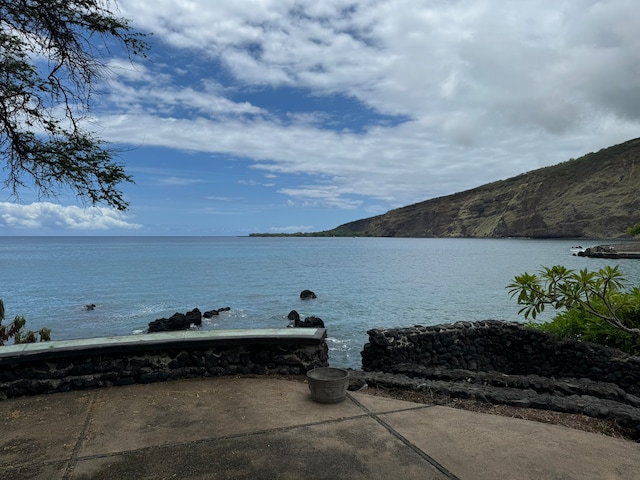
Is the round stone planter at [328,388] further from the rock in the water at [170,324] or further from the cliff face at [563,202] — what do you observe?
the cliff face at [563,202]

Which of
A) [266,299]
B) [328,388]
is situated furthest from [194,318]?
[328,388]

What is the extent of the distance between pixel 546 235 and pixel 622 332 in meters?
139

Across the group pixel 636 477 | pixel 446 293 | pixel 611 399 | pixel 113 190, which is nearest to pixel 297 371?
pixel 113 190

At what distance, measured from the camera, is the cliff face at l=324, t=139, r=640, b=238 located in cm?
11200

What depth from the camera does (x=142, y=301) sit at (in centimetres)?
3375

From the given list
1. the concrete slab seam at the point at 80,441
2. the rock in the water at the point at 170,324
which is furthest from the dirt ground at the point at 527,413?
the rock in the water at the point at 170,324

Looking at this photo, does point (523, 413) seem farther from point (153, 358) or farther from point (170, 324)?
point (170, 324)

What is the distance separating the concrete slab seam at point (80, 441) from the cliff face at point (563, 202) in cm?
12251

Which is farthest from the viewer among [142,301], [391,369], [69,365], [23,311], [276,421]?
[142,301]

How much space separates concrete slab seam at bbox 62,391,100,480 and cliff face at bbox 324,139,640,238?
12251 cm

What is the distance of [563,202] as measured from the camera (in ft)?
423

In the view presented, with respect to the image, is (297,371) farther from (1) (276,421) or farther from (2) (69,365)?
(2) (69,365)

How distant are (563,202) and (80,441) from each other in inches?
5844

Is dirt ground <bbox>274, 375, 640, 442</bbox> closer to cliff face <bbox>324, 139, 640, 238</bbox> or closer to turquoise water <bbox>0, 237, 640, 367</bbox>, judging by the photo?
turquoise water <bbox>0, 237, 640, 367</bbox>
